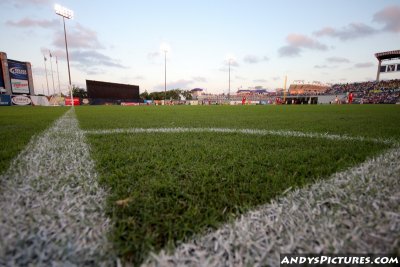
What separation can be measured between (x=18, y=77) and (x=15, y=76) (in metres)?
0.43

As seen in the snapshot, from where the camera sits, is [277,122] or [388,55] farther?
[388,55]

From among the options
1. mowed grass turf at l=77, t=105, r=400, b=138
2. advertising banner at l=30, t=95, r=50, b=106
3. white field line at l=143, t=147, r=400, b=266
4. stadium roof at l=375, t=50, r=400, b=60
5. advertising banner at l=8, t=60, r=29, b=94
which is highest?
stadium roof at l=375, t=50, r=400, b=60

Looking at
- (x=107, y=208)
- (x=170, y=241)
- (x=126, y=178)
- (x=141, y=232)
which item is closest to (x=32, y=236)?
(x=107, y=208)

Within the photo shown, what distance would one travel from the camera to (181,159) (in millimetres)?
1920

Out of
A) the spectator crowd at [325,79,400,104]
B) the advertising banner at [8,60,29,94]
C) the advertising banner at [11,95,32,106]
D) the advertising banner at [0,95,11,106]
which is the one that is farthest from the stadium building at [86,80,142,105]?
the spectator crowd at [325,79,400,104]

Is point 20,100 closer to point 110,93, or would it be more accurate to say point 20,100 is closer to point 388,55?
point 110,93

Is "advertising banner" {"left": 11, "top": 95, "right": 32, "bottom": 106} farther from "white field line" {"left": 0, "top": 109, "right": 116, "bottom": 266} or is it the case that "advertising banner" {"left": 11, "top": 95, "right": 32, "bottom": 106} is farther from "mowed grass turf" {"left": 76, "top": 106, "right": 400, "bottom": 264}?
"white field line" {"left": 0, "top": 109, "right": 116, "bottom": 266}

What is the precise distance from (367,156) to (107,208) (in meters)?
2.16

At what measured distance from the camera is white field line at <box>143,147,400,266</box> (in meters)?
0.75

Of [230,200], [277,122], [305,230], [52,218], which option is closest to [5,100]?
[277,122]

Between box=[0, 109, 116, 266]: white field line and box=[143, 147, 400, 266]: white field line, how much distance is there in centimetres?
26

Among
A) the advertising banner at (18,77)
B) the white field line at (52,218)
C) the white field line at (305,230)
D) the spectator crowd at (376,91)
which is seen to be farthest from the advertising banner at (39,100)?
the spectator crowd at (376,91)

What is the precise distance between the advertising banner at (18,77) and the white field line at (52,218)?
47276mm

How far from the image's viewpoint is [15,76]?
121 ft
